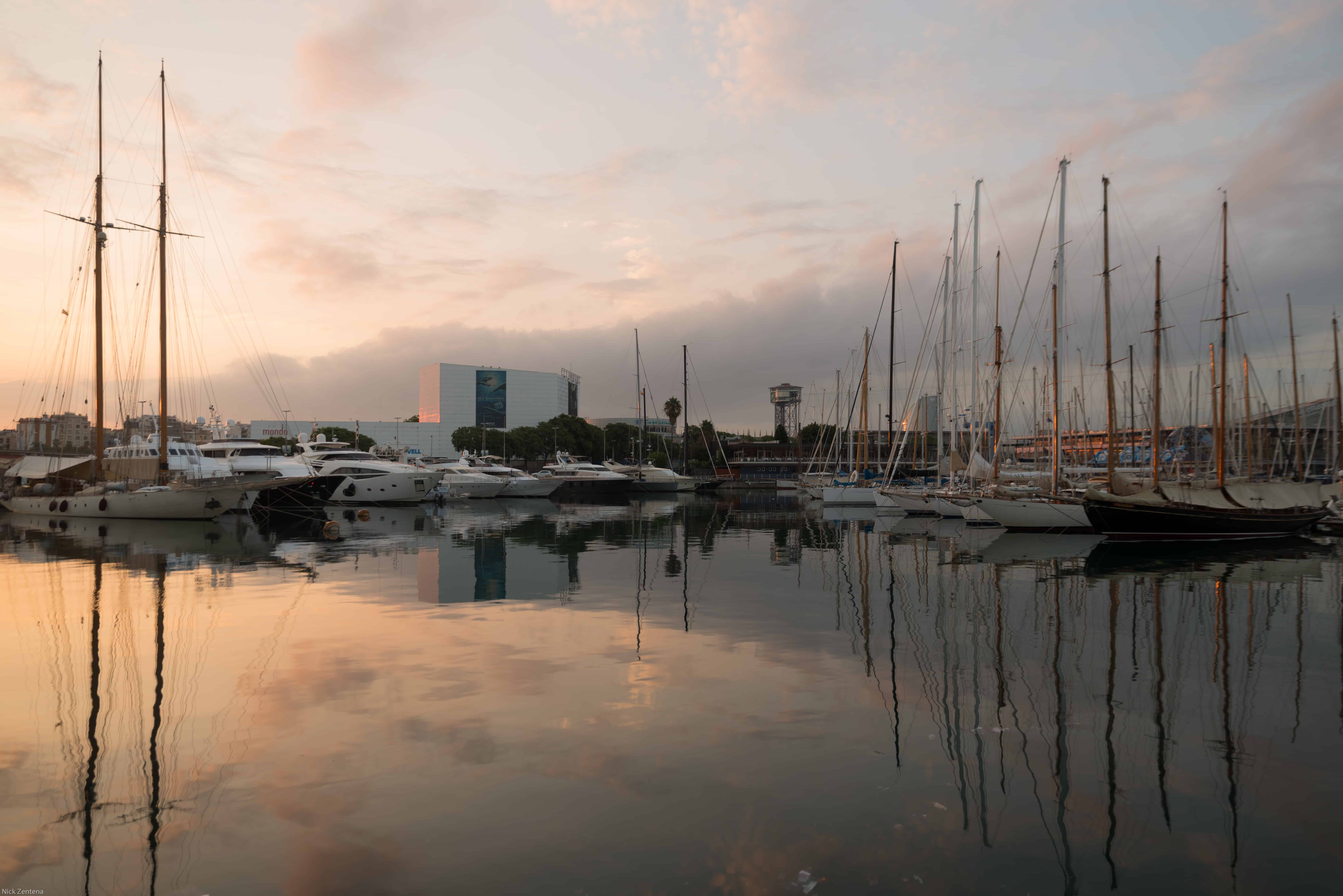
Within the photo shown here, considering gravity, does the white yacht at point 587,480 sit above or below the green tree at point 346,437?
below

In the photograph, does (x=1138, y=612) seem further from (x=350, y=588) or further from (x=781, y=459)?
(x=781, y=459)

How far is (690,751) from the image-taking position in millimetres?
7020

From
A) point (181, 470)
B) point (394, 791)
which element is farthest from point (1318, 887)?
point (181, 470)

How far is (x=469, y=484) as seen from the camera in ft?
200

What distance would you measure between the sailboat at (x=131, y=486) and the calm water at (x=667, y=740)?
18.1 m

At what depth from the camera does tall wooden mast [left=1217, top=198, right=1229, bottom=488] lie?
29.7 metres

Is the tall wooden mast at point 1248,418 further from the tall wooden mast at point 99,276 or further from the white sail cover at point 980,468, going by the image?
the tall wooden mast at point 99,276

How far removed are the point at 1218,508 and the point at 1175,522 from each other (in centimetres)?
191

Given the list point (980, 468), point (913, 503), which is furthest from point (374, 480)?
point (980, 468)

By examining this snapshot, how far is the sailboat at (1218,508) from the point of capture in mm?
26719

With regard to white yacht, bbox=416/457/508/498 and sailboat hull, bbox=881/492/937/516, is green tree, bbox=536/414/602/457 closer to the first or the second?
white yacht, bbox=416/457/508/498

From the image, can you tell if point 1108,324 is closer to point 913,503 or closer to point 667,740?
point 913,503

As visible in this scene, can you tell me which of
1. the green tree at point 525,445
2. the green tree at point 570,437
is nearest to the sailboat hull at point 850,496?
the green tree at point 570,437

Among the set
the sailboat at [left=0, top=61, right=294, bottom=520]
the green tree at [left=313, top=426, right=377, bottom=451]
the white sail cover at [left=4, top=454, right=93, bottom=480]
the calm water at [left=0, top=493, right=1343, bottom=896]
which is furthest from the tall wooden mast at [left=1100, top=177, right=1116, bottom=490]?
the green tree at [left=313, top=426, right=377, bottom=451]
